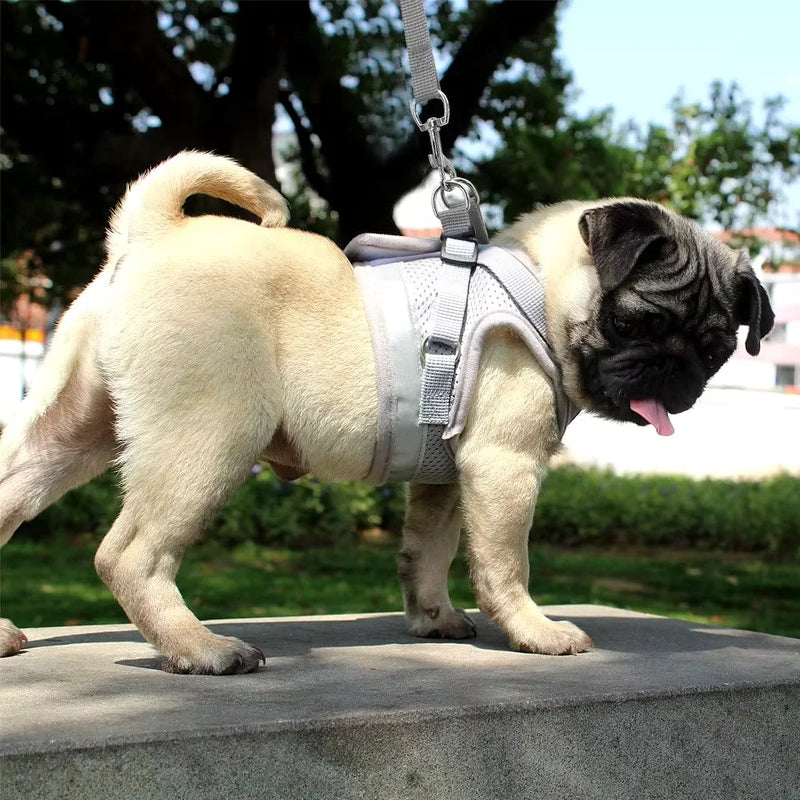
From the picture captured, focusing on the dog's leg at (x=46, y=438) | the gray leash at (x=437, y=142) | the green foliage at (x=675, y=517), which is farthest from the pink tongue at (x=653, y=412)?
the green foliage at (x=675, y=517)

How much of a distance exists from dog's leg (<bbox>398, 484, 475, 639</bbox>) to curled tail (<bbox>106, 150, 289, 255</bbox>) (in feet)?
4.54

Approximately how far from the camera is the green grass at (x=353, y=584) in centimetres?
782

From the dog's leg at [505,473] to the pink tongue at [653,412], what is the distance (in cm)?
31

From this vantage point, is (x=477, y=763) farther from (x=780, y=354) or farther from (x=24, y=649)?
(x=780, y=354)

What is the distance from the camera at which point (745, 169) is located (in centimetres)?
1362

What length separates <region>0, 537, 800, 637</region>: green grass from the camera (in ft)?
25.7

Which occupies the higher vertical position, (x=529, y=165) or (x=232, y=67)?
(x=232, y=67)

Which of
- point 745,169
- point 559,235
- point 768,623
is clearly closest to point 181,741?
point 559,235

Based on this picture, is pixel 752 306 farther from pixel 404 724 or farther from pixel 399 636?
pixel 404 724

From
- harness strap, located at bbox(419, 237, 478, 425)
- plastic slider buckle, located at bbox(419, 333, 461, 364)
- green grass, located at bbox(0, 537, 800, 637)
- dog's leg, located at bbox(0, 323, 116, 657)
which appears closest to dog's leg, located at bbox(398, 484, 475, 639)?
harness strap, located at bbox(419, 237, 478, 425)

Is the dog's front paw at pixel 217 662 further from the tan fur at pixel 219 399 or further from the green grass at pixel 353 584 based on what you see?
the green grass at pixel 353 584

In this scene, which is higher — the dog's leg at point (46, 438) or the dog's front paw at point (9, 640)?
the dog's leg at point (46, 438)

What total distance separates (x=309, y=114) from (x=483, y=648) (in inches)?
394

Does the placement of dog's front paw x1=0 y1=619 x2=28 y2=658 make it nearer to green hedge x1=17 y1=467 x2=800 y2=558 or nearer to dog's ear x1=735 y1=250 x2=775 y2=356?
dog's ear x1=735 y1=250 x2=775 y2=356
